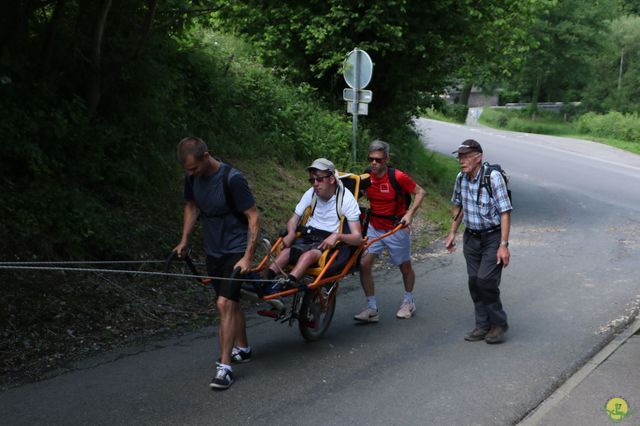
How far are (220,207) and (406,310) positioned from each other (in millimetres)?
3080

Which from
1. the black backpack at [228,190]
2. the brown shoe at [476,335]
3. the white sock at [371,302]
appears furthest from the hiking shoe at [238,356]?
the brown shoe at [476,335]

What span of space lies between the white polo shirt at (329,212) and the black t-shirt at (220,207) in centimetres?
111

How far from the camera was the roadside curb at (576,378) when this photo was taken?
18.2 ft

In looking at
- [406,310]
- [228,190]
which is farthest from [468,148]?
[228,190]

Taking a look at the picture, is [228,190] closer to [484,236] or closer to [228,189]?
[228,189]

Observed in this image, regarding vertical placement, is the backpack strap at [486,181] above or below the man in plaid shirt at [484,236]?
above

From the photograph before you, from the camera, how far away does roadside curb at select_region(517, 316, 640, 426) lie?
218 inches

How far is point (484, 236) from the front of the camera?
7531mm

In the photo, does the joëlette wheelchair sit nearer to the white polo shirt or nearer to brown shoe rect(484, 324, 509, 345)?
the white polo shirt

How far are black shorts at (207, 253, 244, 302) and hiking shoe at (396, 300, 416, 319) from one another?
2.68 m

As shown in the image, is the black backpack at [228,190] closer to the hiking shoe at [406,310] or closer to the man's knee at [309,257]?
the man's knee at [309,257]

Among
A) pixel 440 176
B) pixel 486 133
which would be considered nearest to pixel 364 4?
pixel 440 176

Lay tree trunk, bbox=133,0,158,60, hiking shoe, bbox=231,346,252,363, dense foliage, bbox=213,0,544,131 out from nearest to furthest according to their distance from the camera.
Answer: hiking shoe, bbox=231,346,252,363 → tree trunk, bbox=133,0,158,60 → dense foliage, bbox=213,0,544,131

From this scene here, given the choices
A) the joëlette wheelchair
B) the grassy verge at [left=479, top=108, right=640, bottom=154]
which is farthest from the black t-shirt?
the grassy verge at [left=479, top=108, right=640, bottom=154]
